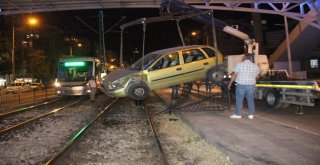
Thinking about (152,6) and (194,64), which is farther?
(152,6)

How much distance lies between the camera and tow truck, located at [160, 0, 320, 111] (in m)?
10.8

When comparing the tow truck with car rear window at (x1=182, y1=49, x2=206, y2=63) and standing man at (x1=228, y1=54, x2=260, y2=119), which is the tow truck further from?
standing man at (x1=228, y1=54, x2=260, y2=119)

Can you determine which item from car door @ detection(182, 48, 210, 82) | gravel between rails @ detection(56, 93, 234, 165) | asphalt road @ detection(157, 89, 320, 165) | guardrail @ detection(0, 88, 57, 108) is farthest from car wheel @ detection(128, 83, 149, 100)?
guardrail @ detection(0, 88, 57, 108)

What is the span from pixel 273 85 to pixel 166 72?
12.7ft

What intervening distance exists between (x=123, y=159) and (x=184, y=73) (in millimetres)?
7008

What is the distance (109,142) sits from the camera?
30.3ft

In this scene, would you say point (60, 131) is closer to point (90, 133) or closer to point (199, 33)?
point (90, 133)

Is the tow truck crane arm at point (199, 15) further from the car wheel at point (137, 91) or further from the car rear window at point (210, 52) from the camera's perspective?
the car wheel at point (137, 91)

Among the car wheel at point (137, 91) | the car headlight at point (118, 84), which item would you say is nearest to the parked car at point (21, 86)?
the car headlight at point (118, 84)

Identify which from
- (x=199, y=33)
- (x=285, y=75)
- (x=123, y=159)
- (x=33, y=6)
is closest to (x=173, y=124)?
(x=123, y=159)

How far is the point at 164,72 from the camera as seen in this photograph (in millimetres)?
13703

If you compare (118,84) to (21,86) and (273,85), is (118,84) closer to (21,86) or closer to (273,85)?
(273,85)

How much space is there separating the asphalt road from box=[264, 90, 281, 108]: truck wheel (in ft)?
1.79

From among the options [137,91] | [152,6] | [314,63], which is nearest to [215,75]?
[137,91]
